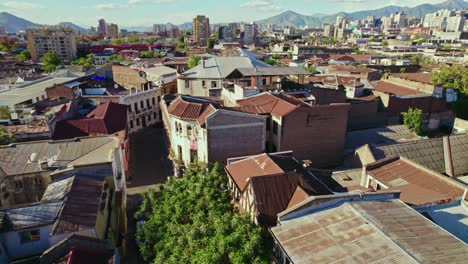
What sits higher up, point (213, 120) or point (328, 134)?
point (213, 120)

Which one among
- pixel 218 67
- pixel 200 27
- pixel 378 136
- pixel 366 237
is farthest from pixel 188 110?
pixel 200 27

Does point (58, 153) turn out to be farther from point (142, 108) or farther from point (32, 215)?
point (142, 108)

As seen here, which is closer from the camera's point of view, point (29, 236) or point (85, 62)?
point (29, 236)

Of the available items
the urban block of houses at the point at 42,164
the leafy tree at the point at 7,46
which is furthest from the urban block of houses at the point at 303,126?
the leafy tree at the point at 7,46

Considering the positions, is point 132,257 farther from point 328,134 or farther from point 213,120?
point 328,134

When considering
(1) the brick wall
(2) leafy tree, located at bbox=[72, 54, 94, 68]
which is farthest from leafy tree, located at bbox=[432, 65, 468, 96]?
(2) leafy tree, located at bbox=[72, 54, 94, 68]

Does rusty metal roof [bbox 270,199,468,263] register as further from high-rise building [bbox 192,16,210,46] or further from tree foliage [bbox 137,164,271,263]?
high-rise building [bbox 192,16,210,46]

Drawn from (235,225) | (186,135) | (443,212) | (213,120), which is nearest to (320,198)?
(235,225)
